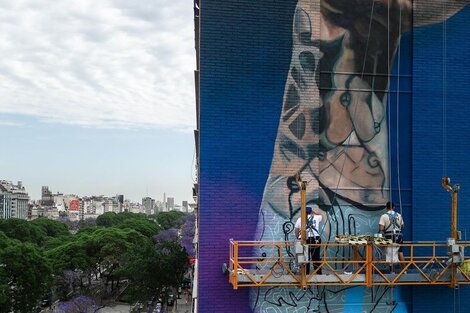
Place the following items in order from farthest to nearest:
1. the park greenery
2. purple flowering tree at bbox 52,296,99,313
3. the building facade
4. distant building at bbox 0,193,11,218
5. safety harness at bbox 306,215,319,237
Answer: distant building at bbox 0,193,11,218 < purple flowering tree at bbox 52,296,99,313 < the park greenery < the building facade < safety harness at bbox 306,215,319,237

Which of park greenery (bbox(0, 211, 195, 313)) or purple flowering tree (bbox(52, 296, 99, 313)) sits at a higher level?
park greenery (bbox(0, 211, 195, 313))

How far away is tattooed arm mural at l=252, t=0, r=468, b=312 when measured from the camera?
43.5 feet

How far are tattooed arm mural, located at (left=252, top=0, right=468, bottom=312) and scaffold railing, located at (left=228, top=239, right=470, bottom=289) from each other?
50cm

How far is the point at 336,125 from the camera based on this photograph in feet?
45.0

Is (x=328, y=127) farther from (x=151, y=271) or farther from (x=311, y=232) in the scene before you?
(x=151, y=271)

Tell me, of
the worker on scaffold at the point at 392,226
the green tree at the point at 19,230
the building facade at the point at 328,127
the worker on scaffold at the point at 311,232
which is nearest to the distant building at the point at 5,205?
the green tree at the point at 19,230

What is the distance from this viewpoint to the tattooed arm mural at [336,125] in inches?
Answer: 523

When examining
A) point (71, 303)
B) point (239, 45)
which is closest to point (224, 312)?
point (239, 45)

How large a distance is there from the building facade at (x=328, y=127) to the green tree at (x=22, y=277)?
2588cm

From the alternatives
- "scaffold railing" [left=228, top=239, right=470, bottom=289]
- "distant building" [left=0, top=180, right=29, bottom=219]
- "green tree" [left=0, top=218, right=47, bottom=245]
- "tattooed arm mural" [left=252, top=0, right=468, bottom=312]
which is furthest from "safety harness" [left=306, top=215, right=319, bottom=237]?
"distant building" [left=0, top=180, right=29, bottom=219]

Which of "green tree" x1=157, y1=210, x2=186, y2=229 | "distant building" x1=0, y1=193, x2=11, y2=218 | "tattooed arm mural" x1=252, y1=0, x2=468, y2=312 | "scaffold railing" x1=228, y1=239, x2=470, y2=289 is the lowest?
"green tree" x1=157, y1=210, x2=186, y2=229

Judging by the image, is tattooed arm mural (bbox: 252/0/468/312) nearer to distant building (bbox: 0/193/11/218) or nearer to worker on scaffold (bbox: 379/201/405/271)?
worker on scaffold (bbox: 379/201/405/271)

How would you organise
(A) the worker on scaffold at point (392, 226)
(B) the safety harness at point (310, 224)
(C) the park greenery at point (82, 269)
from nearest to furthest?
1. (B) the safety harness at point (310, 224)
2. (A) the worker on scaffold at point (392, 226)
3. (C) the park greenery at point (82, 269)

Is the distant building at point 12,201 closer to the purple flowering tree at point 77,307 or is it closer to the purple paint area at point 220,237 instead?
the purple flowering tree at point 77,307
